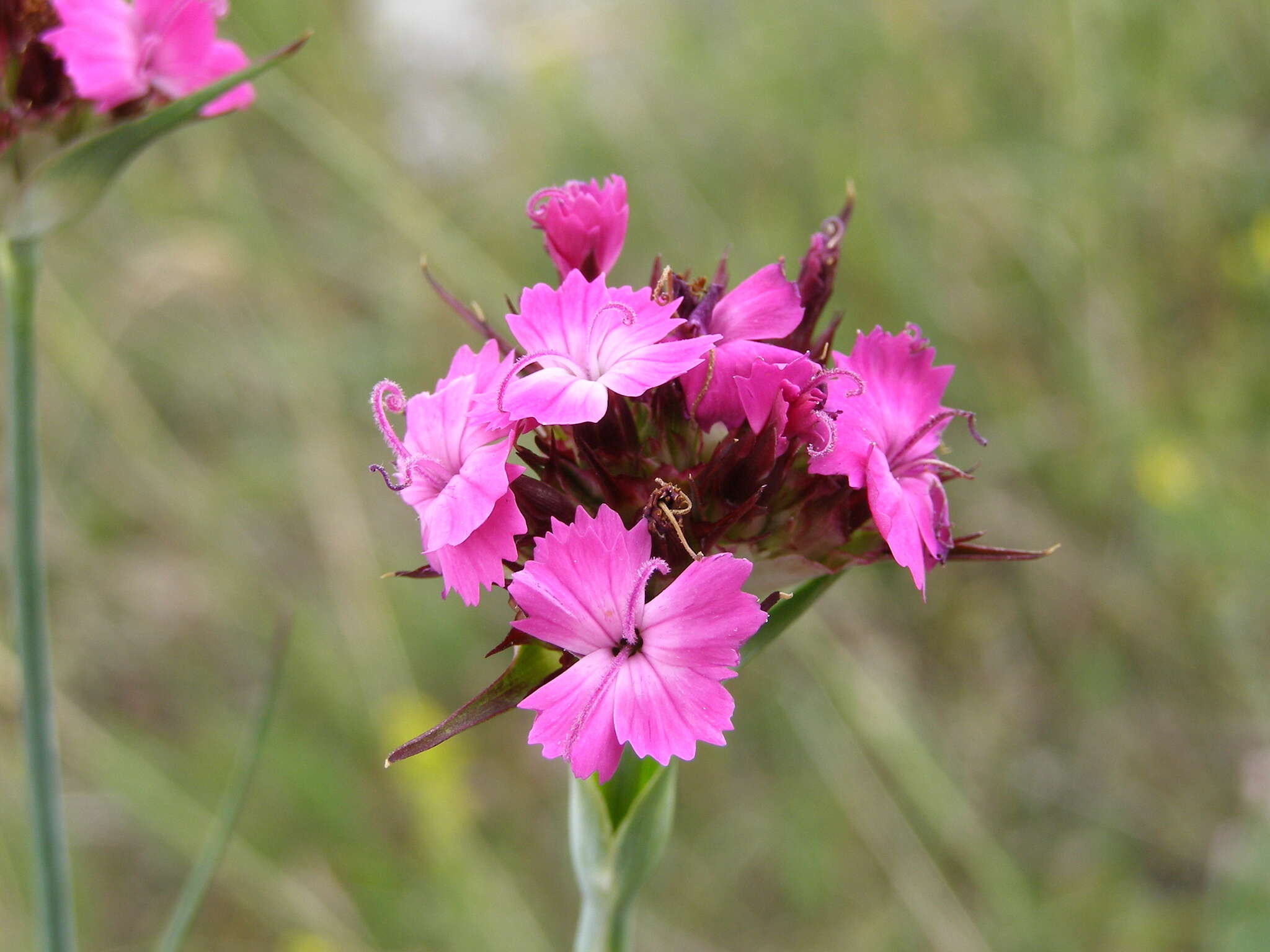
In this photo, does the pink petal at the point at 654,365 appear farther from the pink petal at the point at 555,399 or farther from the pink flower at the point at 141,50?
the pink flower at the point at 141,50

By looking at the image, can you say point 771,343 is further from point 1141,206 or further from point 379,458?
point 379,458

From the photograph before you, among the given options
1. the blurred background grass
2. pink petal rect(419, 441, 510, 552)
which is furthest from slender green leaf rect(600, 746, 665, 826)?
the blurred background grass

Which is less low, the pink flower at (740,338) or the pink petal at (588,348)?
the pink petal at (588,348)

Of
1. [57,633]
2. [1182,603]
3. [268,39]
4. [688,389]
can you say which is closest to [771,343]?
[688,389]

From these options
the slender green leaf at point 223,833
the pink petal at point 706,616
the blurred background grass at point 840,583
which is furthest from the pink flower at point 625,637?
the blurred background grass at point 840,583

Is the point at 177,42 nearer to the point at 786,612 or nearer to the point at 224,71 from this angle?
the point at 224,71

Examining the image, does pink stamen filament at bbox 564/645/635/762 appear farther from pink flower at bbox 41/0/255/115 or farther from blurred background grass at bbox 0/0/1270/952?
blurred background grass at bbox 0/0/1270/952
